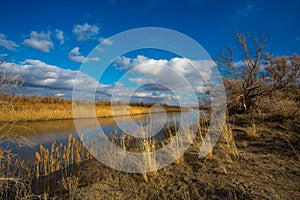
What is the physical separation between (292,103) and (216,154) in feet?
14.7

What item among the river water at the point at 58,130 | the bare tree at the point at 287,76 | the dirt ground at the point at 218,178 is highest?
the bare tree at the point at 287,76

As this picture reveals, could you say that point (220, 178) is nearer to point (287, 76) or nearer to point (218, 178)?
point (218, 178)

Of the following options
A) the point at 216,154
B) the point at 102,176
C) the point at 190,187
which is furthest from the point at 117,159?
the point at 216,154

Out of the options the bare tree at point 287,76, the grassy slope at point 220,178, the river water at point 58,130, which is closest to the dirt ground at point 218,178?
the grassy slope at point 220,178

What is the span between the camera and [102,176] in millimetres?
4102

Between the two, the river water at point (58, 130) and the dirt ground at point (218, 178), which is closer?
the dirt ground at point (218, 178)

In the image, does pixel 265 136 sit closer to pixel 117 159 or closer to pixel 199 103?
pixel 117 159

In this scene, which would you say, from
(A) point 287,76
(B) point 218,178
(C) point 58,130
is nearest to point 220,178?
(B) point 218,178

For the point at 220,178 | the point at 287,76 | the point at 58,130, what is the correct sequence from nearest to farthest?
the point at 220,178
the point at 287,76
the point at 58,130

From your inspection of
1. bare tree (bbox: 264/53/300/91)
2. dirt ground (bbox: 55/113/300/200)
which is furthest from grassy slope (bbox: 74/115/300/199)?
bare tree (bbox: 264/53/300/91)

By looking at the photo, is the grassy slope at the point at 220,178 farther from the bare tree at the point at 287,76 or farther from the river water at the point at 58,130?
the bare tree at the point at 287,76

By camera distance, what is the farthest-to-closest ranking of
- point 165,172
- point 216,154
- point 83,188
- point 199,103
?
point 199,103 < point 216,154 < point 165,172 < point 83,188

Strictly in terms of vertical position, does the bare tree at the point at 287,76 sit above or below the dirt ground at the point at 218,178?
above

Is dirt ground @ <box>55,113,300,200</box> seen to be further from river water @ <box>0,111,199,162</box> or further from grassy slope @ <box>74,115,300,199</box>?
river water @ <box>0,111,199,162</box>
